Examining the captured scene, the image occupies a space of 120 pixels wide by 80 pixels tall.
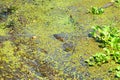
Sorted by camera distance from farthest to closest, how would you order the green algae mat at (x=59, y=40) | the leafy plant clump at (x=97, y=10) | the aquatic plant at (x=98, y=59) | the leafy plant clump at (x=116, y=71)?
1. the leafy plant clump at (x=97, y=10)
2. the aquatic plant at (x=98, y=59)
3. the green algae mat at (x=59, y=40)
4. the leafy plant clump at (x=116, y=71)

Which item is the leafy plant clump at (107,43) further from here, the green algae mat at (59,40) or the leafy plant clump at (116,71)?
the leafy plant clump at (116,71)

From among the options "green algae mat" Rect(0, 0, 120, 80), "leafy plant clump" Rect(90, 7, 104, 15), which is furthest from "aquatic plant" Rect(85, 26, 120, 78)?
"leafy plant clump" Rect(90, 7, 104, 15)

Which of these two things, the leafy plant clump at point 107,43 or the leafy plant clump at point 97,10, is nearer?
the leafy plant clump at point 107,43

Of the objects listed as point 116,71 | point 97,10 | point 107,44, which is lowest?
point 116,71

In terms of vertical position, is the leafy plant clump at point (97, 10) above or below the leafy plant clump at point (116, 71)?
above

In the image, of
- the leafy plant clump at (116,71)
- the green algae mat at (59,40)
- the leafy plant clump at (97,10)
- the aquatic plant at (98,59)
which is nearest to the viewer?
the leafy plant clump at (116,71)

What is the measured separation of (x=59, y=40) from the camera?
520 centimetres

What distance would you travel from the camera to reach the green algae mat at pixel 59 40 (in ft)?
14.4

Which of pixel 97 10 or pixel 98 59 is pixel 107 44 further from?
pixel 97 10

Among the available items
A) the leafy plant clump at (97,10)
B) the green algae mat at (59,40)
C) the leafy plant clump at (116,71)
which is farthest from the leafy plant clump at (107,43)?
the leafy plant clump at (97,10)

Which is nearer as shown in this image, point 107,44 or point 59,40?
point 107,44

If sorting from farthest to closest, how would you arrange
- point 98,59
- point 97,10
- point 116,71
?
point 97,10 → point 98,59 → point 116,71

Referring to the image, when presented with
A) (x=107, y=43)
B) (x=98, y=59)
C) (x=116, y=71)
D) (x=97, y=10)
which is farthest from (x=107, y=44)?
(x=97, y=10)

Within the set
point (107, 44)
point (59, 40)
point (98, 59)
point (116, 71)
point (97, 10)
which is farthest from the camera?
point (97, 10)
